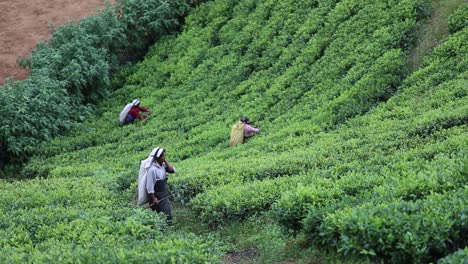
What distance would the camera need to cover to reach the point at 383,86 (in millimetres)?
16719

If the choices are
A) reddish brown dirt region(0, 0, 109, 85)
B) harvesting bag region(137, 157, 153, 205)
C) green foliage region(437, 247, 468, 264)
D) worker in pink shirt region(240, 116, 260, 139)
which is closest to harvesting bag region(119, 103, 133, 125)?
worker in pink shirt region(240, 116, 260, 139)

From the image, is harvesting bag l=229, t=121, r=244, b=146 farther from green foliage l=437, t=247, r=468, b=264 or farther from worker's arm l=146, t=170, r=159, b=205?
green foliage l=437, t=247, r=468, b=264

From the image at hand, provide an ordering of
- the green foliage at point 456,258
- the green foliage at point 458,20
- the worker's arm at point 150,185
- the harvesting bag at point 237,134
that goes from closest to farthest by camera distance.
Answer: the green foliage at point 456,258
the worker's arm at point 150,185
the harvesting bag at point 237,134
the green foliage at point 458,20

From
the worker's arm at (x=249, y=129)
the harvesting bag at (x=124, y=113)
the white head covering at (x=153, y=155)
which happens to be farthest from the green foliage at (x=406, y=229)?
the harvesting bag at (x=124, y=113)

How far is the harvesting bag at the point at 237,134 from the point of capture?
16.9 meters

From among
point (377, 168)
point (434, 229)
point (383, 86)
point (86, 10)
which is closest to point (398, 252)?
point (434, 229)

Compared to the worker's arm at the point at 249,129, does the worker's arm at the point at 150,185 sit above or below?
above

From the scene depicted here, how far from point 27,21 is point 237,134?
12787 mm

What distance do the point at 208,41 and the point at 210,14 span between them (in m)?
1.37

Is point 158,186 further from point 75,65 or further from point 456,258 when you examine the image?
point 75,65

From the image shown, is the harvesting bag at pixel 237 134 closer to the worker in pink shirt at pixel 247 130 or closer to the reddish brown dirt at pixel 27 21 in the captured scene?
the worker in pink shirt at pixel 247 130

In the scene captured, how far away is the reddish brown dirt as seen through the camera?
79.4 ft

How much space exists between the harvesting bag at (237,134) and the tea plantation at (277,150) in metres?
0.32

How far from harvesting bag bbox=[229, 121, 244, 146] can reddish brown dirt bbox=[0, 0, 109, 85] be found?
9682 mm
